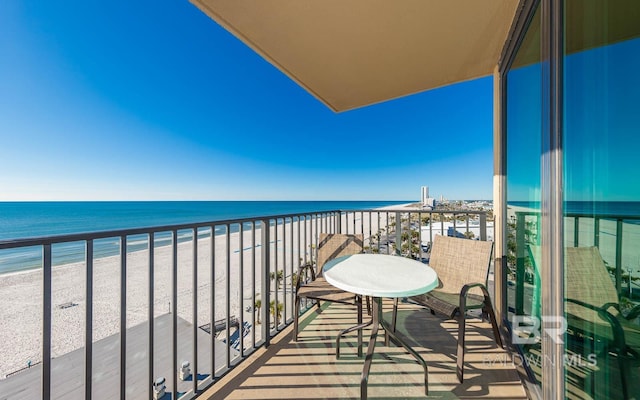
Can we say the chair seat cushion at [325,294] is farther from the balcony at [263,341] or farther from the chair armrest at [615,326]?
the chair armrest at [615,326]

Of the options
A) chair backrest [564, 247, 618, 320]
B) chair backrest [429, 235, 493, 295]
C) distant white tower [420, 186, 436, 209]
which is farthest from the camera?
distant white tower [420, 186, 436, 209]

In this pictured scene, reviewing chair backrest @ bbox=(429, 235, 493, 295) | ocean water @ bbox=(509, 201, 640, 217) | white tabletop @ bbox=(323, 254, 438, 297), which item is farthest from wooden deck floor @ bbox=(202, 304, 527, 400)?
ocean water @ bbox=(509, 201, 640, 217)

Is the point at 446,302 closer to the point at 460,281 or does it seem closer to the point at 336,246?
the point at 460,281

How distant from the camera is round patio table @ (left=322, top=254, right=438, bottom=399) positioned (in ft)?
4.55

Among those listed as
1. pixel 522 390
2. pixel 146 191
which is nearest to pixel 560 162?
pixel 522 390

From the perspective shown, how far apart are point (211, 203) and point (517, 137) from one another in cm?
4223

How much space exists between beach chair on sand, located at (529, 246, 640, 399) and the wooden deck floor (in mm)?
803

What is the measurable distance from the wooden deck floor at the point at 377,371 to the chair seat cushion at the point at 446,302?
14.6 inches

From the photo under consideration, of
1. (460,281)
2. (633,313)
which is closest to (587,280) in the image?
(633,313)

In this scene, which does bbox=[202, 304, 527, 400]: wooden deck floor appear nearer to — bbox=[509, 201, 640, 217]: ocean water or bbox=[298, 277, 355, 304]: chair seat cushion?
bbox=[298, 277, 355, 304]: chair seat cushion

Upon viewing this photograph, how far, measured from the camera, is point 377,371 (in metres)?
1.71

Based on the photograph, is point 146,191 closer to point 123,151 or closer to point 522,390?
point 123,151

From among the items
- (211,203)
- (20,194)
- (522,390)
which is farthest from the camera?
(211,203)

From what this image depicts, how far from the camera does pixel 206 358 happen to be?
5.54 meters
